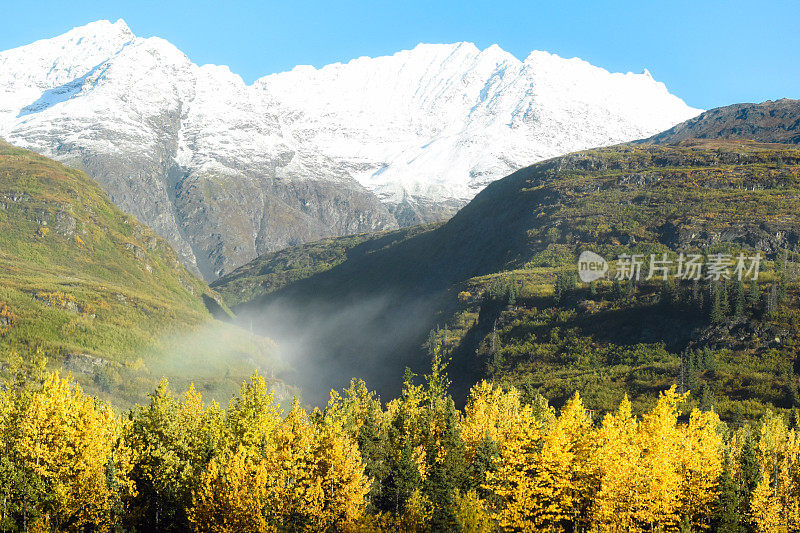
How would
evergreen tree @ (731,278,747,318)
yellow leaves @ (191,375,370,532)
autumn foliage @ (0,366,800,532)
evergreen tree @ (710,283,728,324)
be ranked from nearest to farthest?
autumn foliage @ (0,366,800,532) < yellow leaves @ (191,375,370,532) < evergreen tree @ (731,278,747,318) < evergreen tree @ (710,283,728,324)

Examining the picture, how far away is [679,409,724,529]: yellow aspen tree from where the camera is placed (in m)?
52.8

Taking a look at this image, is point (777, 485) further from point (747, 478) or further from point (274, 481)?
point (274, 481)

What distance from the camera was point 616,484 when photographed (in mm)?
43375

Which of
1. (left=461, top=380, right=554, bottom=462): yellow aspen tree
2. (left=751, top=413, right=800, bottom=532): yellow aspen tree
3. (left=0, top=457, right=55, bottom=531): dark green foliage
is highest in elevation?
(left=461, top=380, right=554, bottom=462): yellow aspen tree

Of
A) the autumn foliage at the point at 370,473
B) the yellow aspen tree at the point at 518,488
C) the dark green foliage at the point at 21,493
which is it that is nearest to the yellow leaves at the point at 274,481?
the autumn foliage at the point at 370,473

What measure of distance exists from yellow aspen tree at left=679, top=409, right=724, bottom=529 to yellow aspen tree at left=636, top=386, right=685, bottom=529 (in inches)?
117

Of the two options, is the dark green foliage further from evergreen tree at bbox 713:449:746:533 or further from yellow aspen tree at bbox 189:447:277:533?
evergreen tree at bbox 713:449:746:533

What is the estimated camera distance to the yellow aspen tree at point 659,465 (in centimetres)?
4422

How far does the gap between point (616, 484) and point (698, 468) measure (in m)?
14.0

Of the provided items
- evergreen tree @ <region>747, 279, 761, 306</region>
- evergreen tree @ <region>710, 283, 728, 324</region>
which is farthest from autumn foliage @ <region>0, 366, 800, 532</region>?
evergreen tree @ <region>747, 279, 761, 306</region>

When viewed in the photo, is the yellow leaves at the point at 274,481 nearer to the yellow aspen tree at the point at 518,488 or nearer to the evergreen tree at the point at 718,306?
the yellow aspen tree at the point at 518,488

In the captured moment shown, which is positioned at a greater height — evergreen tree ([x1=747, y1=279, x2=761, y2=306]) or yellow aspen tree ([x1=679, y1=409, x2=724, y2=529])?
evergreen tree ([x1=747, y1=279, x2=761, y2=306])

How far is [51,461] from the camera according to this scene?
5384 centimetres

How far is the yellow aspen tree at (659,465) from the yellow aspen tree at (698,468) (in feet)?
9.78
